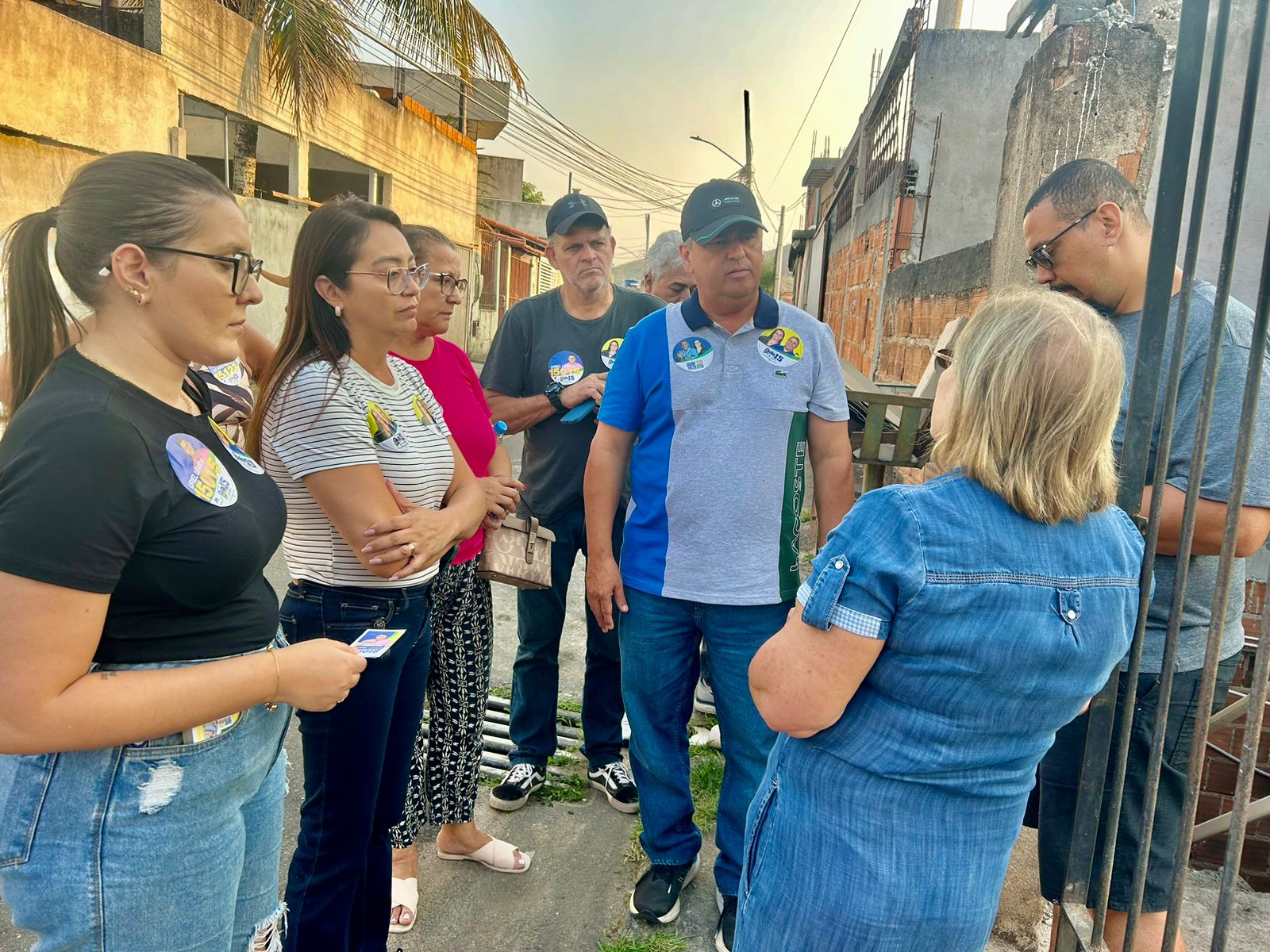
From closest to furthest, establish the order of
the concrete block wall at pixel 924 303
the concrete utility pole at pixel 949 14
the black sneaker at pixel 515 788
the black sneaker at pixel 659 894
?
the black sneaker at pixel 659 894
the black sneaker at pixel 515 788
the concrete block wall at pixel 924 303
the concrete utility pole at pixel 949 14

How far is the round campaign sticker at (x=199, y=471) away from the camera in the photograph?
4.31ft

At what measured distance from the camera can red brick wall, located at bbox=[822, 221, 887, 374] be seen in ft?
25.4

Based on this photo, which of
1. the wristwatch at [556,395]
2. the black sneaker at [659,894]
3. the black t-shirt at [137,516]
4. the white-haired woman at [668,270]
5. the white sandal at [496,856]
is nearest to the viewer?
the black t-shirt at [137,516]

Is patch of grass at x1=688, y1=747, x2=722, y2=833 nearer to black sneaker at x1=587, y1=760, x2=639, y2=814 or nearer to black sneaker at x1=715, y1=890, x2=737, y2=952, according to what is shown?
black sneaker at x1=587, y1=760, x2=639, y2=814

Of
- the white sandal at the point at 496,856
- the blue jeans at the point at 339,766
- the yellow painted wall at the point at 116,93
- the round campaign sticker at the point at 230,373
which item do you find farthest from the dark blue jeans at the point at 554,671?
the yellow painted wall at the point at 116,93

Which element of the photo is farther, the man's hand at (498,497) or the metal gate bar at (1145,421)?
the man's hand at (498,497)

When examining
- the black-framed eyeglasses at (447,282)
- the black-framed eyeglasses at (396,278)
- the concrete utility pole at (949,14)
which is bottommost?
the black-framed eyeglasses at (396,278)

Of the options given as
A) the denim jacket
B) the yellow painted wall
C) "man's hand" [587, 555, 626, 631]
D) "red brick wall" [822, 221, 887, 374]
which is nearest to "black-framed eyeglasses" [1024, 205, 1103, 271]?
the denim jacket

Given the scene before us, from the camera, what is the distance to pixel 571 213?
341 cm

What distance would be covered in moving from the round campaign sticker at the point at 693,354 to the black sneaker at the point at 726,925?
1593 millimetres

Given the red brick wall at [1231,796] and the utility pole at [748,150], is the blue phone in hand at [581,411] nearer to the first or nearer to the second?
the red brick wall at [1231,796]

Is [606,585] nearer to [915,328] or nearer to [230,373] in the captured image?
[230,373]

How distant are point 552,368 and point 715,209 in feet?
3.38

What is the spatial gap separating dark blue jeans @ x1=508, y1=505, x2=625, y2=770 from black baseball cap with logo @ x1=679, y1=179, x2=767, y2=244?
117 cm
